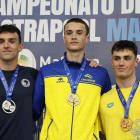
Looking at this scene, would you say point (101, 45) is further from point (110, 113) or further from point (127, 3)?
point (110, 113)

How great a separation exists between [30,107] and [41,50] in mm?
1709

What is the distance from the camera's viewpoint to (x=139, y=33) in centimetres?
417

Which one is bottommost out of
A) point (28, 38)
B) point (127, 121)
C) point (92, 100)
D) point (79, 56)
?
point (127, 121)

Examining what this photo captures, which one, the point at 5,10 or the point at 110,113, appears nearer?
the point at 110,113

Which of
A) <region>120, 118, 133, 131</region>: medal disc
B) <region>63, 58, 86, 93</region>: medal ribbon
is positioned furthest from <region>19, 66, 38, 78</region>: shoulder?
<region>120, 118, 133, 131</region>: medal disc

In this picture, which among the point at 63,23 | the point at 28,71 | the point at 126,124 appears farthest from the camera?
the point at 63,23

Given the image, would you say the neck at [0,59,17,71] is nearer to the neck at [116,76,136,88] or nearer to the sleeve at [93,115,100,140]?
the sleeve at [93,115,100,140]

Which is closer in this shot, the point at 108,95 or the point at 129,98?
the point at 129,98

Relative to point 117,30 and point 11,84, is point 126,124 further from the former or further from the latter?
point 117,30

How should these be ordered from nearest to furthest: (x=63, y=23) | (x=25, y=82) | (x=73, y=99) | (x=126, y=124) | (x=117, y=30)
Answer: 1. (x=126, y=124)
2. (x=73, y=99)
3. (x=25, y=82)
4. (x=117, y=30)
5. (x=63, y=23)

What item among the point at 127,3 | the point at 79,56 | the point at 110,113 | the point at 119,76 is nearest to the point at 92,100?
the point at 110,113

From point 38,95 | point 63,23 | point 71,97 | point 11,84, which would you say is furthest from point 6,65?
point 63,23

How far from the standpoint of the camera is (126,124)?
8.20 ft

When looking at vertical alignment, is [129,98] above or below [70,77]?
below
